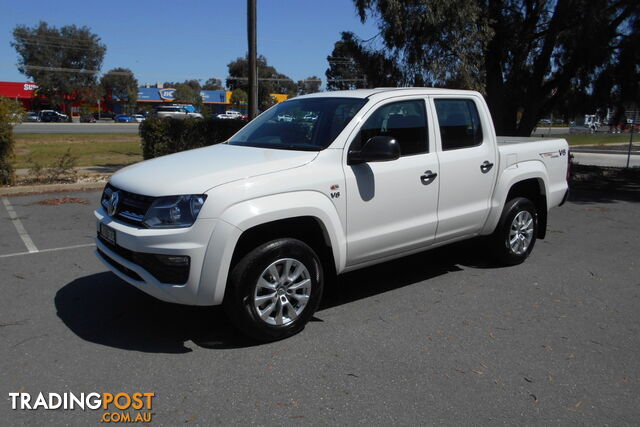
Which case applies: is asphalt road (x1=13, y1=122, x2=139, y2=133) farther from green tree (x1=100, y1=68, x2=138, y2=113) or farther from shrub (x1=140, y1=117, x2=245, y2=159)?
green tree (x1=100, y1=68, x2=138, y2=113)

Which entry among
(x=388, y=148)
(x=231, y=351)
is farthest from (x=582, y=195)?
(x=231, y=351)

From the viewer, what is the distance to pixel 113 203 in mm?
4355

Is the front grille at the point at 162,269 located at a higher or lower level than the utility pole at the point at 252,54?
lower

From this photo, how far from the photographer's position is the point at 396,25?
13.5 meters

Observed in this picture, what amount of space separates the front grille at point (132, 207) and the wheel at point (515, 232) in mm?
3770

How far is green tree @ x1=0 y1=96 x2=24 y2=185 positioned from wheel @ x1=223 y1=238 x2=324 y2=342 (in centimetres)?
923

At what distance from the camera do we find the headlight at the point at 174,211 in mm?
3844

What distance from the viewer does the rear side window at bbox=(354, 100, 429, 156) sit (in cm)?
487

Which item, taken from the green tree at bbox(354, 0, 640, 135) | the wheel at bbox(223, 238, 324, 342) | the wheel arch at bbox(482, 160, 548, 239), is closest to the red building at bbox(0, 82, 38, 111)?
the green tree at bbox(354, 0, 640, 135)

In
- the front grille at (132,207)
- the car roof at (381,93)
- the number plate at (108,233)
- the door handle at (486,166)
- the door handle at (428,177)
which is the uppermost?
the car roof at (381,93)

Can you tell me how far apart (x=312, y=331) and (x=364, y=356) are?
610 mm

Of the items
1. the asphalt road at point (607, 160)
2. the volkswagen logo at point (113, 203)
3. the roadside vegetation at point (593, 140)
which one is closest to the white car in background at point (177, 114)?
the volkswagen logo at point (113, 203)

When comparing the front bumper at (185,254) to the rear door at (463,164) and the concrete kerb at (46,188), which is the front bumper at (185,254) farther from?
the concrete kerb at (46,188)

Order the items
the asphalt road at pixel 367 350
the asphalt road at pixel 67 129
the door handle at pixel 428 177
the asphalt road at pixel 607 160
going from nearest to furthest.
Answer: the asphalt road at pixel 367 350, the door handle at pixel 428 177, the asphalt road at pixel 607 160, the asphalt road at pixel 67 129
